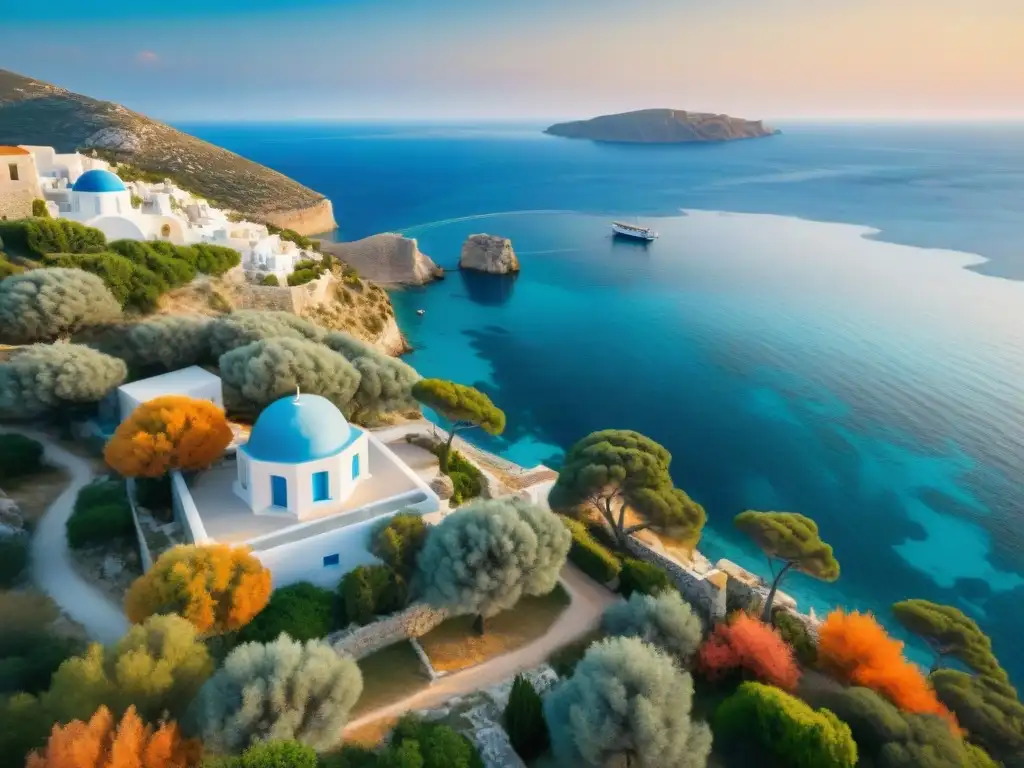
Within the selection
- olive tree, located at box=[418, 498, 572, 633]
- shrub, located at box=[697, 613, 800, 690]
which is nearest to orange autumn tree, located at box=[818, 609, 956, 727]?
shrub, located at box=[697, 613, 800, 690]

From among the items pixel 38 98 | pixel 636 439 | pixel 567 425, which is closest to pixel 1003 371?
pixel 567 425

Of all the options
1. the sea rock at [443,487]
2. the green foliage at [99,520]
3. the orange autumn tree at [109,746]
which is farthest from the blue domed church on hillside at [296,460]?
the orange autumn tree at [109,746]

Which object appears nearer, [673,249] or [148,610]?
[148,610]

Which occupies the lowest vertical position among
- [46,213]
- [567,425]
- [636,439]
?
[567,425]

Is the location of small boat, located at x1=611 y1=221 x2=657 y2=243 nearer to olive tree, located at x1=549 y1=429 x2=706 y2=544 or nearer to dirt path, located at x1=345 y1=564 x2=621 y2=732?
olive tree, located at x1=549 y1=429 x2=706 y2=544

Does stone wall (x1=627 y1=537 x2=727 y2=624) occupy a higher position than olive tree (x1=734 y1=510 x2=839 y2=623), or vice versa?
olive tree (x1=734 y1=510 x2=839 y2=623)

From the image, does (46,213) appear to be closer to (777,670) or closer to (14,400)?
(14,400)

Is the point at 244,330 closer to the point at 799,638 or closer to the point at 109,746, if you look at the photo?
the point at 109,746
